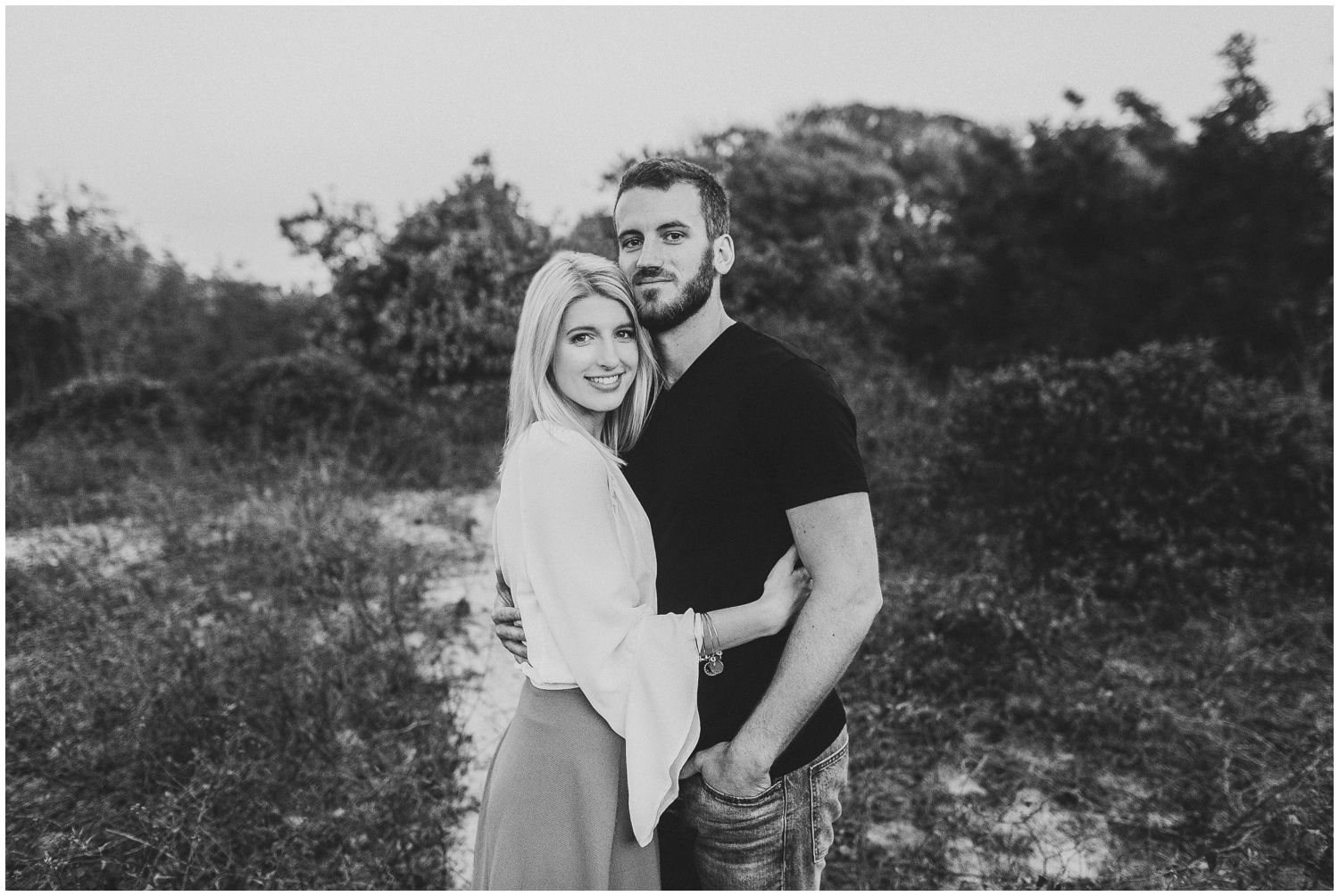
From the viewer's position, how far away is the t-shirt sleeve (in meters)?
1.62

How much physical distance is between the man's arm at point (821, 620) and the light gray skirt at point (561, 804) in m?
0.35

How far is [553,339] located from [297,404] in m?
7.82

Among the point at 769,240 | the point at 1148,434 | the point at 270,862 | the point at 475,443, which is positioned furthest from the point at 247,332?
the point at 1148,434

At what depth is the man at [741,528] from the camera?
5.33 ft

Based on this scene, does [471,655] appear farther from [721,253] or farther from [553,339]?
[721,253]

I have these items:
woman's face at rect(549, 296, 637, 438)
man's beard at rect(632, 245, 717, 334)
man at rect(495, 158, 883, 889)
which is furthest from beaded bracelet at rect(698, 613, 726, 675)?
man's beard at rect(632, 245, 717, 334)

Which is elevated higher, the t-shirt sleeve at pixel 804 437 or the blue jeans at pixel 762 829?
the t-shirt sleeve at pixel 804 437

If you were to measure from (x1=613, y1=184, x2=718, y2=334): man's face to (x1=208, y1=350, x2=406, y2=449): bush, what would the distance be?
7.00 metres

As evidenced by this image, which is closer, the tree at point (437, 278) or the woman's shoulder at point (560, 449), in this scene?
the woman's shoulder at point (560, 449)

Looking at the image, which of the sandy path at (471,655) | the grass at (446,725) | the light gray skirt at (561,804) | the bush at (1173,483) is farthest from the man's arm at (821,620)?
the bush at (1173,483)

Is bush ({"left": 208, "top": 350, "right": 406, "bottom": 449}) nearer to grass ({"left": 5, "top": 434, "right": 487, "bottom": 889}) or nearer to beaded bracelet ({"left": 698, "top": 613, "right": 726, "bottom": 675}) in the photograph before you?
grass ({"left": 5, "top": 434, "right": 487, "bottom": 889})

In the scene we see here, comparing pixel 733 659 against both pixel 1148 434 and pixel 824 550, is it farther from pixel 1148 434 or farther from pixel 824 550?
pixel 1148 434

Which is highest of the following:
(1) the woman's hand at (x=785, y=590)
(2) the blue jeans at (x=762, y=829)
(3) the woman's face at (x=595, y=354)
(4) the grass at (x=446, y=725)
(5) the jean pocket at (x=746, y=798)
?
(3) the woman's face at (x=595, y=354)

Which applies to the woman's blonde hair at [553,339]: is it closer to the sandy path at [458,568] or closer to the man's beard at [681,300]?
the man's beard at [681,300]
